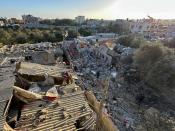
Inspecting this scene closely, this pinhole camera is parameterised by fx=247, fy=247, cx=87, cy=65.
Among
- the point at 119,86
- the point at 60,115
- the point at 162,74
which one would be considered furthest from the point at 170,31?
the point at 60,115

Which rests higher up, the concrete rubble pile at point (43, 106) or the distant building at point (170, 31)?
the concrete rubble pile at point (43, 106)

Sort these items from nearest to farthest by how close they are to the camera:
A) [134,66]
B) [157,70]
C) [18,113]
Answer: [18,113] < [157,70] < [134,66]

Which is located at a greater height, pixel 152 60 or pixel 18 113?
pixel 18 113

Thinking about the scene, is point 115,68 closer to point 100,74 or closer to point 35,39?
point 100,74

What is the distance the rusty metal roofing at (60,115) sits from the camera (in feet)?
23.1

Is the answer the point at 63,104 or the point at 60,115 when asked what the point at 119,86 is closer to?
the point at 63,104

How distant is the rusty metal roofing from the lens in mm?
7055

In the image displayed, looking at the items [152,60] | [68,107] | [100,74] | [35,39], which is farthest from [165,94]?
[35,39]

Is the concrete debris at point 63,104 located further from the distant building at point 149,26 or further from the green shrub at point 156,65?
the distant building at point 149,26

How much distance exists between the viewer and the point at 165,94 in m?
22.5

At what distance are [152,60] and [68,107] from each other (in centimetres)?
2075

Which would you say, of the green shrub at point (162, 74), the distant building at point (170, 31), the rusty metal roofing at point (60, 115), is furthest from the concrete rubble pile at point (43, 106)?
the distant building at point (170, 31)

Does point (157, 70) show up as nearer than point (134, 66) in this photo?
Yes

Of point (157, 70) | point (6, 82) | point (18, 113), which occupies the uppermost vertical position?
point (6, 82)
